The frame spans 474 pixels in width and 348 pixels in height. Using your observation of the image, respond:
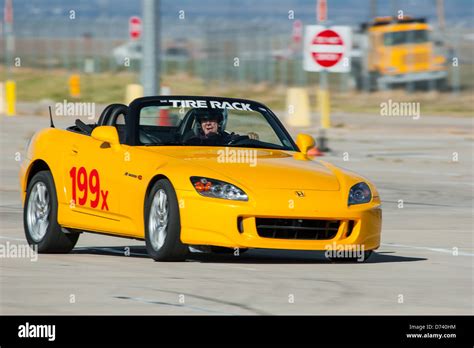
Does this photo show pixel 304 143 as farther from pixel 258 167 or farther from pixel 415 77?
pixel 415 77

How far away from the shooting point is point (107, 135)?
41.7 feet

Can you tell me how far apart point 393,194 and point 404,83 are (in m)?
33.2

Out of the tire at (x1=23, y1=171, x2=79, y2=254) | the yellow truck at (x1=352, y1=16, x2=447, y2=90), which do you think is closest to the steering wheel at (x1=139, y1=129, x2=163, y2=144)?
the tire at (x1=23, y1=171, x2=79, y2=254)

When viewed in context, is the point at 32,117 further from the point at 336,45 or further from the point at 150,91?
the point at 150,91

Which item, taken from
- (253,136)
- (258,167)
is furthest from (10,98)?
(258,167)

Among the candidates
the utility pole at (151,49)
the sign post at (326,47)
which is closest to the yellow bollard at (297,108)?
the sign post at (326,47)

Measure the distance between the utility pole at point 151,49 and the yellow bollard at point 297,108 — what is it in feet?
49.1

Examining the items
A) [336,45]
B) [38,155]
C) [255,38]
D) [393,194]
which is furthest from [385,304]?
[255,38]

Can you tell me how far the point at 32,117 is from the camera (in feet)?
137

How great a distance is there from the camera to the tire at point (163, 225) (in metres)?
11.6

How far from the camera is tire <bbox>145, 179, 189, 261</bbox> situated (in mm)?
11609
